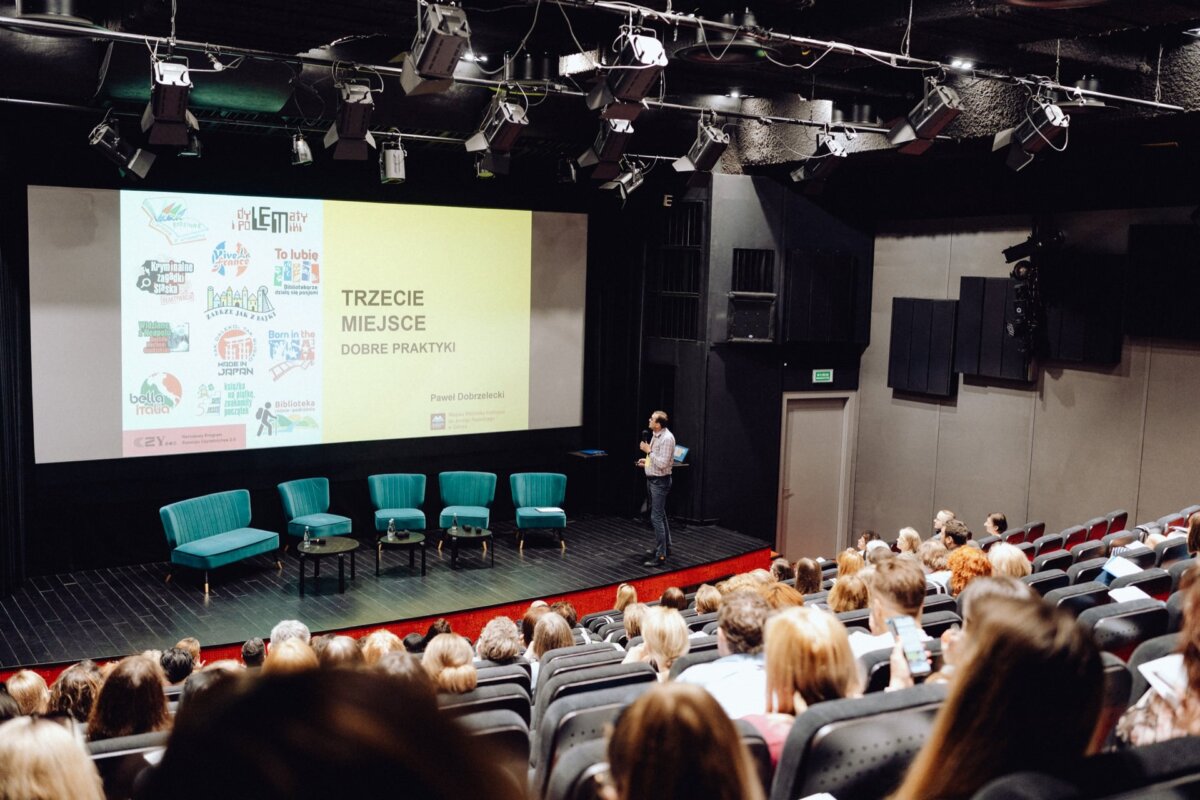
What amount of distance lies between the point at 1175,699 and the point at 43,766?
7.40 ft

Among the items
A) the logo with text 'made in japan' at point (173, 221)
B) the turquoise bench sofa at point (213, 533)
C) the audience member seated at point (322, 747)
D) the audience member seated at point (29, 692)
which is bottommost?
the turquoise bench sofa at point (213, 533)

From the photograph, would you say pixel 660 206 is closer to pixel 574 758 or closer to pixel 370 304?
pixel 370 304

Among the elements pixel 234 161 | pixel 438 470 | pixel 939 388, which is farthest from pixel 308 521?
pixel 939 388

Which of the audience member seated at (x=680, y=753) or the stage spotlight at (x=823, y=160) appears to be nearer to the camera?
the audience member seated at (x=680, y=753)

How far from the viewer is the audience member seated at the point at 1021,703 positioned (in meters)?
1.48

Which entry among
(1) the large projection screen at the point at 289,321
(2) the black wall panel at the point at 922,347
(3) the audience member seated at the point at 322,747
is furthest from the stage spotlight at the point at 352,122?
(3) the audience member seated at the point at 322,747

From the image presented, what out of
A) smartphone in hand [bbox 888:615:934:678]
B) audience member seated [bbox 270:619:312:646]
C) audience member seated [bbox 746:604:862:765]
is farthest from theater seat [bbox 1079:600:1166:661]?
audience member seated [bbox 270:619:312:646]

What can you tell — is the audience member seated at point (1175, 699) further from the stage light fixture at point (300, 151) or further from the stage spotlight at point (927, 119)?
the stage light fixture at point (300, 151)

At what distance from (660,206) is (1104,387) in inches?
195

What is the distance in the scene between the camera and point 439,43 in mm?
5543

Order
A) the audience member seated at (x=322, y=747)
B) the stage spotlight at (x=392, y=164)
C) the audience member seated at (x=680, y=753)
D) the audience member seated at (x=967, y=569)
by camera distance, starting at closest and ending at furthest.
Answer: the audience member seated at (x=322, y=747) < the audience member seated at (x=680, y=753) < the audience member seated at (x=967, y=569) < the stage spotlight at (x=392, y=164)

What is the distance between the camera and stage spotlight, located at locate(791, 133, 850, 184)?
9281 millimetres

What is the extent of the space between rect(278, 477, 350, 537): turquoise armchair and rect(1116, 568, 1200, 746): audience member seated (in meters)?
7.92

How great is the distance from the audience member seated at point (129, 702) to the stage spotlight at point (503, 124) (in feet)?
17.2
